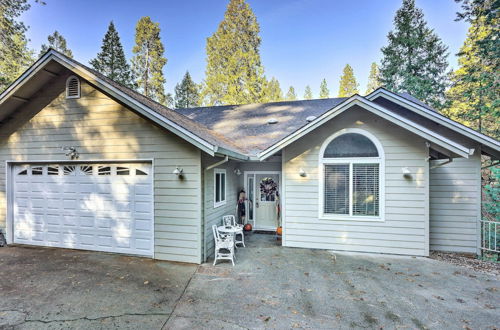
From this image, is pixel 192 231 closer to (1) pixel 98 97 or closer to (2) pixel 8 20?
(1) pixel 98 97

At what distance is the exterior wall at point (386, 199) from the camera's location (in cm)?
568

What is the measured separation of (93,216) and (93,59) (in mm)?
17876

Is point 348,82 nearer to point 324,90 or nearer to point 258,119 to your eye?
point 324,90

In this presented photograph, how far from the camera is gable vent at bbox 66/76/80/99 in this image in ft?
19.0

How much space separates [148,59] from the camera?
1819cm

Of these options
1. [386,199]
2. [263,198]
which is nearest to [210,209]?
[263,198]

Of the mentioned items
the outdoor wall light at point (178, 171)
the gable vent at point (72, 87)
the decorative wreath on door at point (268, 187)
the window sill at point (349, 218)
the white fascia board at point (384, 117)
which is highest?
the gable vent at point (72, 87)

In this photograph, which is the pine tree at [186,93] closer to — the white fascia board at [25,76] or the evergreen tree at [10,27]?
the evergreen tree at [10,27]

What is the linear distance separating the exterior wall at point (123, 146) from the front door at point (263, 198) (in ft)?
11.1

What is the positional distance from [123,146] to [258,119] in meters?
5.63

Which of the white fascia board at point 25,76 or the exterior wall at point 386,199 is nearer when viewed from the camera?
the white fascia board at point 25,76

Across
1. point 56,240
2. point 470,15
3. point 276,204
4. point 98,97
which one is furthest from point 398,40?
point 56,240

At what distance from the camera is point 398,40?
1678cm

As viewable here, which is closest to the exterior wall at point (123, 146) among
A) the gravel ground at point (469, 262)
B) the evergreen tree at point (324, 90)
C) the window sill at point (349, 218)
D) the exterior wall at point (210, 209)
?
the exterior wall at point (210, 209)
